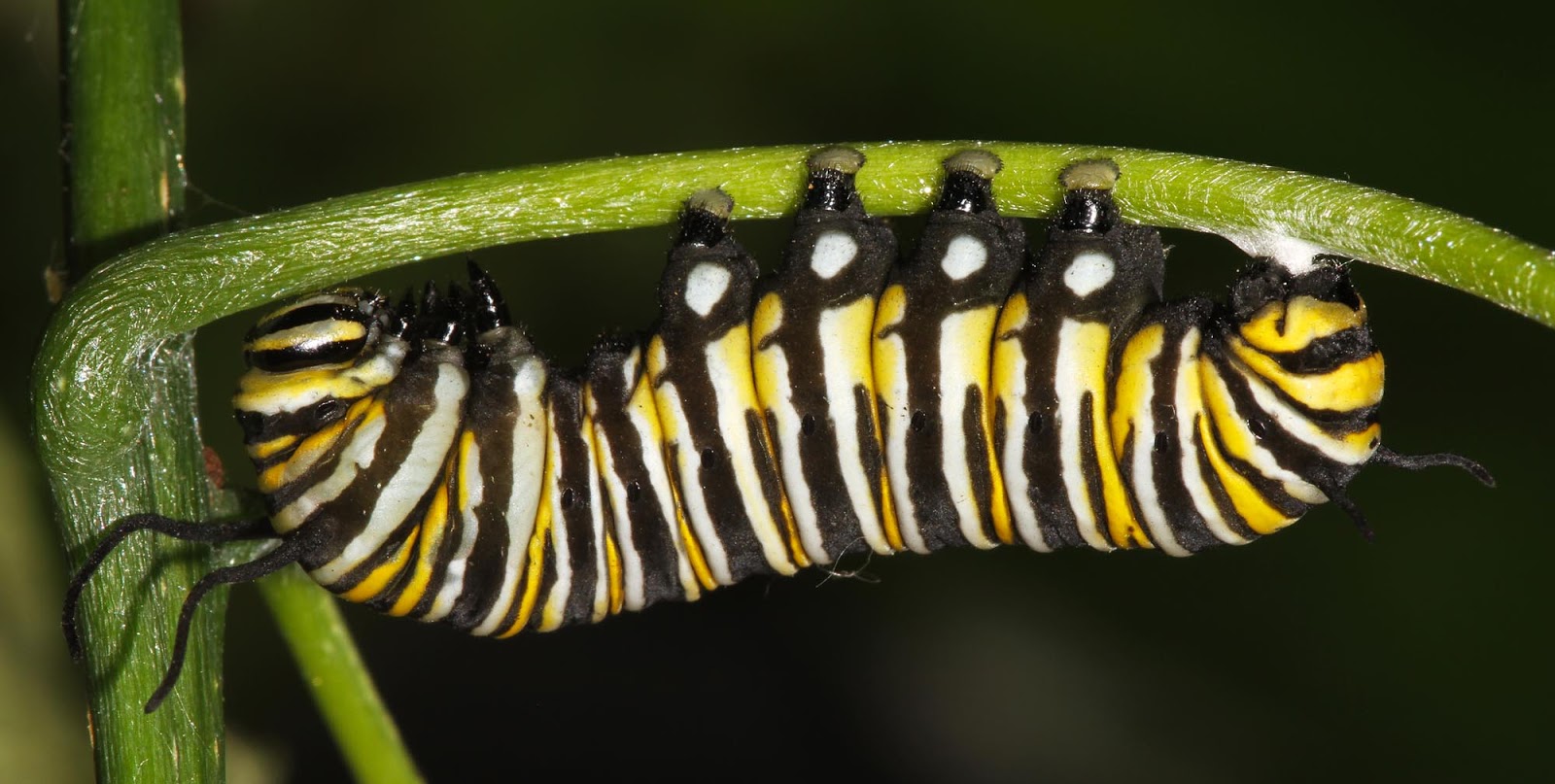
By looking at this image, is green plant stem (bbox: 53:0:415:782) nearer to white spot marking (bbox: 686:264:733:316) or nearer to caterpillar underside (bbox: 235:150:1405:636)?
caterpillar underside (bbox: 235:150:1405:636)

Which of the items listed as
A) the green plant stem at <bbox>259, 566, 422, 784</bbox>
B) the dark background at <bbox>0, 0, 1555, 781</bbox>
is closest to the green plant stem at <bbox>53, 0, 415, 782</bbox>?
the green plant stem at <bbox>259, 566, 422, 784</bbox>

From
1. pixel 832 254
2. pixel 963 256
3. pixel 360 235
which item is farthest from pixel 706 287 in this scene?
pixel 360 235

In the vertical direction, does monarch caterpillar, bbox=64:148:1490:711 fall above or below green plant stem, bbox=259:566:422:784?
above

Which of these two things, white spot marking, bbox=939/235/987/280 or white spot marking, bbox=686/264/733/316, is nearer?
white spot marking, bbox=939/235/987/280

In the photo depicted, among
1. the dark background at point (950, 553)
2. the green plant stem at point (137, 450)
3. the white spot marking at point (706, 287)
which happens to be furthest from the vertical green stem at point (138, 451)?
the dark background at point (950, 553)

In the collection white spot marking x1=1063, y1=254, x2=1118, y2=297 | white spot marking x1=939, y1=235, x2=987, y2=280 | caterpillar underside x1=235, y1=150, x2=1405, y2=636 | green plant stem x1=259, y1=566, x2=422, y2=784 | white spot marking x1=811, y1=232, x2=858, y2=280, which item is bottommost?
green plant stem x1=259, y1=566, x2=422, y2=784

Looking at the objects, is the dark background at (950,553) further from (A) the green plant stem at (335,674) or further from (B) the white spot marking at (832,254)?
(B) the white spot marking at (832,254)

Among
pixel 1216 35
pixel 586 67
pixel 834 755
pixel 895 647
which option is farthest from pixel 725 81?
pixel 834 755
